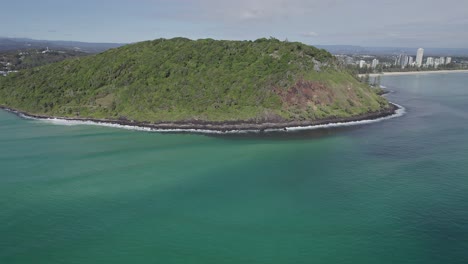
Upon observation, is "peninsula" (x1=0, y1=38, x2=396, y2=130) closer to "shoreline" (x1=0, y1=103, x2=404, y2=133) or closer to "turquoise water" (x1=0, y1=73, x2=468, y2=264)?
"shoreline" (x1=0, y1=103, x2=404, y2=133)

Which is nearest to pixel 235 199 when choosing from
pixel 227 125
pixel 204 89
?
pixel 227 125

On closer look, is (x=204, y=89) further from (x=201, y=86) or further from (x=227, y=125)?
(x=227, y=125)

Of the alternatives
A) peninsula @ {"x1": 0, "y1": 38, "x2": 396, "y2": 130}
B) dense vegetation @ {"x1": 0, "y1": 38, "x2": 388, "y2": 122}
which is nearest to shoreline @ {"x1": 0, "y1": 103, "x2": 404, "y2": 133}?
peninsula @ {"x1": 0, "y1": 38, "x2": 396, "y2": 130}

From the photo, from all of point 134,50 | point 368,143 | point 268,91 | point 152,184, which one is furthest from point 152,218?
point 134,50

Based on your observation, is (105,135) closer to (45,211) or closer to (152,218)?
(45,211)

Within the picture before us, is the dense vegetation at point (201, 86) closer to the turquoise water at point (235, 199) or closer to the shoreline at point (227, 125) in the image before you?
the shoreline at point (227, 125)

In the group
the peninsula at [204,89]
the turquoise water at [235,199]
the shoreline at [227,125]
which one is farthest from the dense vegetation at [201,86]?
the turquoise water at [235,199]

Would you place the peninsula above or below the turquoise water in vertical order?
above
